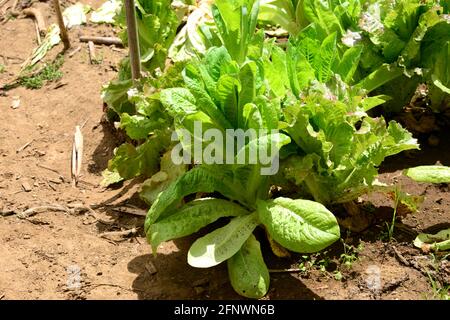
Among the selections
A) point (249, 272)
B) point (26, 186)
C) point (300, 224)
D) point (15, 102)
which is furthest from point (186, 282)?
point (15, 102)

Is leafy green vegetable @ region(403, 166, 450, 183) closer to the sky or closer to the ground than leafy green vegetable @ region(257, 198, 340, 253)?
closer to the ground

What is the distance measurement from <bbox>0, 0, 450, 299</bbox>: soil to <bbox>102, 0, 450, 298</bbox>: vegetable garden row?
16cm

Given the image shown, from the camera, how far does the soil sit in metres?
3.19

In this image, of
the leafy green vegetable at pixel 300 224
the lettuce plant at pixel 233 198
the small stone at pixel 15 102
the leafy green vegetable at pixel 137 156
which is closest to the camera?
the leafy green vegetable at pixel 300 224

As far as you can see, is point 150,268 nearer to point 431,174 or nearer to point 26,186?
point 26,186

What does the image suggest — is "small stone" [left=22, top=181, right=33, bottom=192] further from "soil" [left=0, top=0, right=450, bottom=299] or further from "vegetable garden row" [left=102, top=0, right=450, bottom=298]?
"vegetable garden row" [left=102, top=0, right=450, bottom=298]

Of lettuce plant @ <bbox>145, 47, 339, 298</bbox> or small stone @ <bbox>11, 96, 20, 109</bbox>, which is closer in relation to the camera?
lettuce plant @ <bbox>145, 47, 339, 298</bbox>

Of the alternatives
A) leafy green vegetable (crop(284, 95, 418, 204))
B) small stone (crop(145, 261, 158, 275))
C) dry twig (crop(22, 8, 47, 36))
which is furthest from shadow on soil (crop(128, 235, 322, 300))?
dry twig (crop(22, 8, 47, 36))

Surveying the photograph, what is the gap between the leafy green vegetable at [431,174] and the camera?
333cm

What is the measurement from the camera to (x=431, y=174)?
3352 mm

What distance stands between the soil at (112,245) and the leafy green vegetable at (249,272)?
0.11 metres

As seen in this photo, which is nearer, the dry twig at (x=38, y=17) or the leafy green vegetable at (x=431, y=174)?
the leafy green vegetable at (x=431, y=174)

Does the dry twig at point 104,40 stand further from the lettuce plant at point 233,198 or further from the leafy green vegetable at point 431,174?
the leafy green vegetable at point 431,174

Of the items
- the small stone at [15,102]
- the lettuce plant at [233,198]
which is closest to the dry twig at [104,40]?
the small stone at [15,102]
